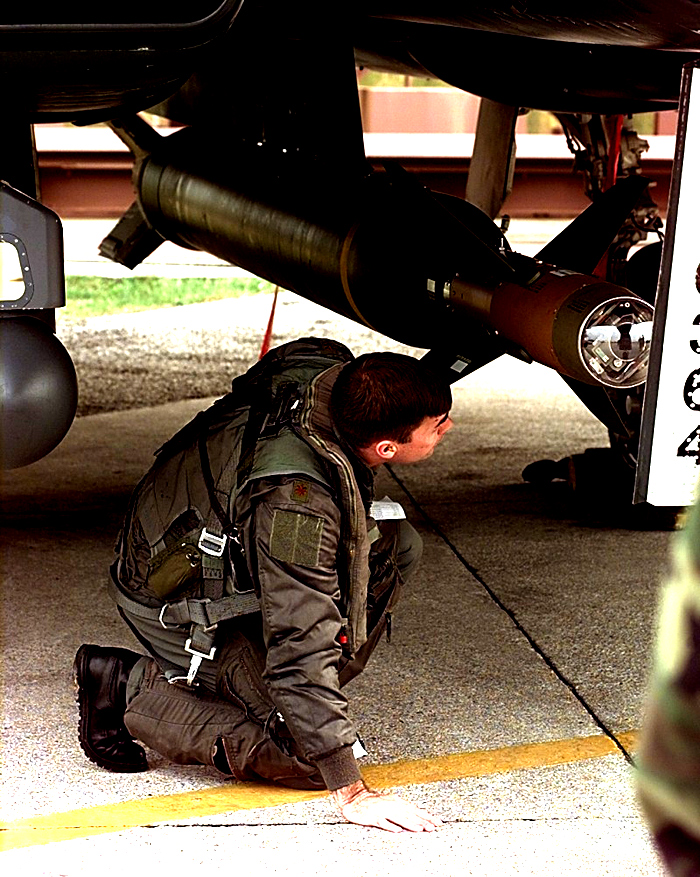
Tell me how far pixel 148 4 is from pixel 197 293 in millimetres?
8073

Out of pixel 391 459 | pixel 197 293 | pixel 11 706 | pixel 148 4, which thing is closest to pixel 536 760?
pixel 391 459

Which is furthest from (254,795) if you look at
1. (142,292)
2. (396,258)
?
(142,292)

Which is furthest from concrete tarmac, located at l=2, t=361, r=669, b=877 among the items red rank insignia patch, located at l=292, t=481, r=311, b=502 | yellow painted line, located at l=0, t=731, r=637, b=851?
red rank insignia patch, located at l=292, t=481, r=311, b=502

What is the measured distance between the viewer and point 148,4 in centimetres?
296

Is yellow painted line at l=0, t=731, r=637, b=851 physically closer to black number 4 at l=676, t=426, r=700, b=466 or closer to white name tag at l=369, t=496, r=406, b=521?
white name tag at l=369, t=496, r=406, b=521

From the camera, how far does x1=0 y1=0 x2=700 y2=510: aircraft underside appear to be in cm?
297

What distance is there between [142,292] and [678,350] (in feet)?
28.4

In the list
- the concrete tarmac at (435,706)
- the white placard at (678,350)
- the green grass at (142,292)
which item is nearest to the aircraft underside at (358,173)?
the white placard at (678,350)

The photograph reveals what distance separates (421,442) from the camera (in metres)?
2.76

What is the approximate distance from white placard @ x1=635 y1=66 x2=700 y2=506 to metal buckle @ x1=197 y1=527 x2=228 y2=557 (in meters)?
0.85

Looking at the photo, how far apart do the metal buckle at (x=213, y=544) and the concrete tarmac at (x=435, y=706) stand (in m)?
0.51

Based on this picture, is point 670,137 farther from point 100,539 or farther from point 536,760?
point 536,760

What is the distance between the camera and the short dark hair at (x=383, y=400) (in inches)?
106

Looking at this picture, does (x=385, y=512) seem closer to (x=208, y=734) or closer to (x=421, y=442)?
(x=421, y=442)
